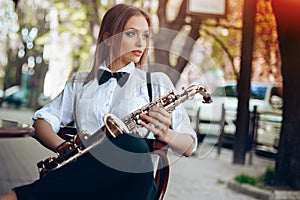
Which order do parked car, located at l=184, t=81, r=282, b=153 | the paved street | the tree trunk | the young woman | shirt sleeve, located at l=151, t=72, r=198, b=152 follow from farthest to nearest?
parked car, located at l=184, t=81, r=282, b=153, the tree trunk, the paved street, shirt sleeve, located at l=151, t=72, r=198, b=152, the young woman

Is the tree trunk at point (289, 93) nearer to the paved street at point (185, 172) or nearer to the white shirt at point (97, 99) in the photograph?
the paved street at point (185, 172)

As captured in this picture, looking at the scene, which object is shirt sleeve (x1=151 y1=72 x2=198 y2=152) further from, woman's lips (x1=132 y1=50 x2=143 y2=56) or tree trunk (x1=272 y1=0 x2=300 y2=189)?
tree trunk (x1=272 y1=0 x2=300 y2=189)

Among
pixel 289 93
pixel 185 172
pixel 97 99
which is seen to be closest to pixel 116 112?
pixel 97 99

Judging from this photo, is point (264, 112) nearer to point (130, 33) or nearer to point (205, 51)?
point (205, 51)

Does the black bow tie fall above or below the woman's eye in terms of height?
below

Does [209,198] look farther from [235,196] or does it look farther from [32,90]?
[32,90]

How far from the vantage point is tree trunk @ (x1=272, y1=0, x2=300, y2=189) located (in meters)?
5.12

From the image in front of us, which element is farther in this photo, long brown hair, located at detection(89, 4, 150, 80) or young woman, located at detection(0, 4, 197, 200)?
long brown hair, located at detection(89, 4, 150, 80)

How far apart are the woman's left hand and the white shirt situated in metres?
0.17

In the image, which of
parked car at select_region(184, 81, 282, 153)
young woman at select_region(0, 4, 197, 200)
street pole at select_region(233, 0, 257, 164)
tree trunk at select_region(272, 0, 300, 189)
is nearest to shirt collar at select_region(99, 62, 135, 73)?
young woman at select_region(0, 4, 197, 200)

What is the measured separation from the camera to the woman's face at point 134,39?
6.77 ft

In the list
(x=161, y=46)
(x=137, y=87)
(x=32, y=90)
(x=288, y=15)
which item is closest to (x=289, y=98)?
(x=288, y=15)

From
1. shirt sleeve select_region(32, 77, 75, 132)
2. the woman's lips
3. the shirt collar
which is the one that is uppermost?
the woman's lips

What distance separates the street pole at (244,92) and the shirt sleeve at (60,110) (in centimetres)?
565
